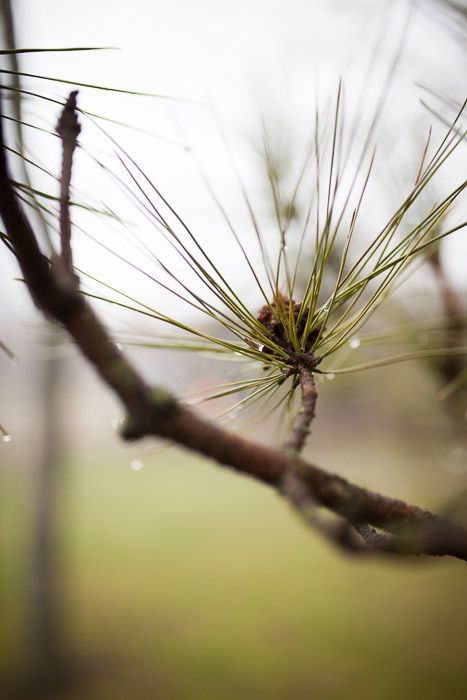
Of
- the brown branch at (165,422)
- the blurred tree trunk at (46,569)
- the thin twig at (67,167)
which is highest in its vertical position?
the thin twig at (67,167)

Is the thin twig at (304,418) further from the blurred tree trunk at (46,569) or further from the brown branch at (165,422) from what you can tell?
the blurred tree trunk at (46,569)

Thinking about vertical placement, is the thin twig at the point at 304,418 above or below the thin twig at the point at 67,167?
below

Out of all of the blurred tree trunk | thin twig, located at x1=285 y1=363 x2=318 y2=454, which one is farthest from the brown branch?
the blurred tree trunk

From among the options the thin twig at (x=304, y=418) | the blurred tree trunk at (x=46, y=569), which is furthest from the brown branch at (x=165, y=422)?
the blurred tree trunk at (x=46, y=569)

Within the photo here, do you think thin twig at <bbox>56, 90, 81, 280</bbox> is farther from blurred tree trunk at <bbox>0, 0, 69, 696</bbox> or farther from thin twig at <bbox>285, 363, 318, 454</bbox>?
blurred tree trunk at <bbox>0, 0, 69, 696</bbox>

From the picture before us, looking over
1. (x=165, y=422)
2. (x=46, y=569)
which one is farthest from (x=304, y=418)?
(x=46, y=569)

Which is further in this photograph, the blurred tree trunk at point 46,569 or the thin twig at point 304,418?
the blurred tree trunk at point 46,569

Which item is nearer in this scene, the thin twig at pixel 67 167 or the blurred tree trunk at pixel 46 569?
the thin twig at pixel 67 167

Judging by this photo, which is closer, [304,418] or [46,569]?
[304,418]

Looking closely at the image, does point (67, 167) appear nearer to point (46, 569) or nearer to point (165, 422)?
point (165, 422)

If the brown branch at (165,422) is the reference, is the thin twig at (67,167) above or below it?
above
